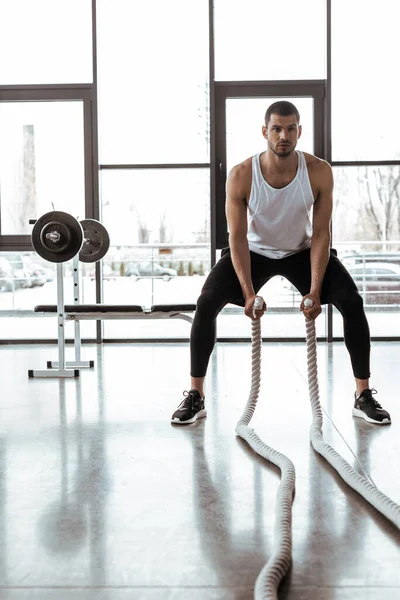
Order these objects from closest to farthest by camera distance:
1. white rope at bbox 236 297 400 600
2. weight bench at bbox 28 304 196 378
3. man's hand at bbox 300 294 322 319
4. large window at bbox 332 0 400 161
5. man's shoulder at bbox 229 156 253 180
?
white rope at bbox 236 297 400 600
man's hand at bbox 300 294 322 319
man's shoulder at bbox 229 156 253 180
weight bench at bbox 28 304 196 378
large window at bbox 332 0 400 161

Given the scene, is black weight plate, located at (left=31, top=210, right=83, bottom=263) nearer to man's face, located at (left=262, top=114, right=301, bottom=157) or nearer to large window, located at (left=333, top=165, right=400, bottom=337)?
man's face, located at (left=262, top=114, right=301, bottom=157)

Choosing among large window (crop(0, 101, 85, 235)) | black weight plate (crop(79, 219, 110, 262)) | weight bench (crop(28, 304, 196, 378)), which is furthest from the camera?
large window (crop(0, 101, 85, 235))

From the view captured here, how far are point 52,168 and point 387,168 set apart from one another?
7.69 feet

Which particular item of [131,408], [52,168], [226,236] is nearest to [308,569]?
[131,408]

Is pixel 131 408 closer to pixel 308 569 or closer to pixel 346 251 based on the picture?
pixel 308 569

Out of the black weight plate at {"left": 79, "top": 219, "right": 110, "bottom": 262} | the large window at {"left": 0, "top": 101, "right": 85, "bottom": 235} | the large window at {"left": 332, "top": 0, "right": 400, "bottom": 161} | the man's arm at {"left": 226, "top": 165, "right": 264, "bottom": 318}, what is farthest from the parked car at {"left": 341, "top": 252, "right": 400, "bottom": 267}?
the man's arm at {"left": 226, "top": 165, "right": 264, "bottom": 318}

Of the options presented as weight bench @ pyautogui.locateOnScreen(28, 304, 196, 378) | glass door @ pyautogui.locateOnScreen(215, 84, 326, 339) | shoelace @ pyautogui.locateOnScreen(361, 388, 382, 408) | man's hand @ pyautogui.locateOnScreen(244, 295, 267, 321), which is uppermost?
glass door @ pyautogui.locateOnScreen(215, 84, 326, 339)

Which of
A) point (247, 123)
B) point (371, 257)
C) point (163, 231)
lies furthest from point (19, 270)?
point (371, 257)

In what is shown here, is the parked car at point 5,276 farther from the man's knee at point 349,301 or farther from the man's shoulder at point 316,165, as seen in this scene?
the man's knee at point 349,301

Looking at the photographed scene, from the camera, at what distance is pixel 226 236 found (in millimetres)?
4672

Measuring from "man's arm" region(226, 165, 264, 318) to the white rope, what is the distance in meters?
0.17

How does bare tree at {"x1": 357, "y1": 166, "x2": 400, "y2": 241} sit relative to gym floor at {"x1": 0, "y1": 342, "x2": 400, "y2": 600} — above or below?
above

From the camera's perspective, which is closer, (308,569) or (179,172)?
(308,569)

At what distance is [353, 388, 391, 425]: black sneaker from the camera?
2.25 meters
